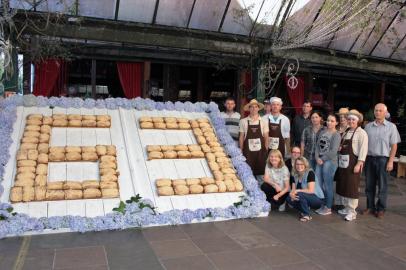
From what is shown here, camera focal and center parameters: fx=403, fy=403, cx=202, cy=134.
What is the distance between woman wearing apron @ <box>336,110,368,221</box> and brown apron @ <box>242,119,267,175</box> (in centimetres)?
113

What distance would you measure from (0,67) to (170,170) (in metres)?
4.01

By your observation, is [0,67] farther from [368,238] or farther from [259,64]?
[368,238]

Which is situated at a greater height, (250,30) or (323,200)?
(250,30)

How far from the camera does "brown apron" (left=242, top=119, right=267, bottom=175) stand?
6.07m

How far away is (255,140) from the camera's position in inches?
240

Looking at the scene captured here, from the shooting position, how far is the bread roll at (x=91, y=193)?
4.87 meters

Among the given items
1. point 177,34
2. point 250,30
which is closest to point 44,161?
point 177,34

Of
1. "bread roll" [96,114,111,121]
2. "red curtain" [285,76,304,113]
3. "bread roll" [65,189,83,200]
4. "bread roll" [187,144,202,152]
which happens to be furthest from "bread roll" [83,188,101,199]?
"red curtain" [285,76,304,113]

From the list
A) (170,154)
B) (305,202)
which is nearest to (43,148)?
(170,154)

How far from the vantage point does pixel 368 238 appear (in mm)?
4609

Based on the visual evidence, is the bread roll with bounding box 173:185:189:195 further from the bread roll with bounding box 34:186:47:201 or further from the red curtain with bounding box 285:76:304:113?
the red curtain with bounding box 285:76:304:113

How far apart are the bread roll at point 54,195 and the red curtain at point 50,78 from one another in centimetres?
668

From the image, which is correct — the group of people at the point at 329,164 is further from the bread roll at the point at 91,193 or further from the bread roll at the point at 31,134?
the bread roll at the point at 31,134

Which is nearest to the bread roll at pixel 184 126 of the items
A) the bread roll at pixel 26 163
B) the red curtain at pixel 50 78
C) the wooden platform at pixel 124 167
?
the wooden platform at pixel 124 167
